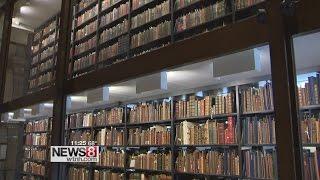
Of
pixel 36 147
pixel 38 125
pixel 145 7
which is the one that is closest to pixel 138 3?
pixel 145 7

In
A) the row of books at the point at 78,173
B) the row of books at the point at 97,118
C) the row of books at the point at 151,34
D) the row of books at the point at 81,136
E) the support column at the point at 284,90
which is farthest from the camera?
the row of books at the point at 81,136

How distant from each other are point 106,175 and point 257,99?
95.4 inches

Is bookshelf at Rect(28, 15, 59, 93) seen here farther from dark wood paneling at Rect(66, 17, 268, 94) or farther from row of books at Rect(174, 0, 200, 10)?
row of books at Rect(174, 0, 200, 10)

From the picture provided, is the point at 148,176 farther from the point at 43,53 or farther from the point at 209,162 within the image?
the point at 43,53

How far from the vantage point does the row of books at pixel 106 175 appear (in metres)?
4.31

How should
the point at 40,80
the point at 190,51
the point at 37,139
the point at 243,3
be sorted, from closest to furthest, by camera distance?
the point at 190,51
the point at 243,3
the point at 40,80
the point at 37,139

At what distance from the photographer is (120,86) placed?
3.35m

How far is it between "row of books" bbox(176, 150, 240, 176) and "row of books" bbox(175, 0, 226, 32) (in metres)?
1.30

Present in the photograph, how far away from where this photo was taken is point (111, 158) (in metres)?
4.50

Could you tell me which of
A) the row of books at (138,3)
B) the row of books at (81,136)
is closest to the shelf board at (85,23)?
the row of books at (138,3)

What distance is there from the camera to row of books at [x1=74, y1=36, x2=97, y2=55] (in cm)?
396

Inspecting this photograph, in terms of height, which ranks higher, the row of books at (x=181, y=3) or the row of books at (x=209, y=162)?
the row of books at (x=181, y=3)

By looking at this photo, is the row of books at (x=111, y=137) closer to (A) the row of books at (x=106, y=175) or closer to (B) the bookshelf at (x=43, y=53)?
(A) the row of books at (x=106, y=175)

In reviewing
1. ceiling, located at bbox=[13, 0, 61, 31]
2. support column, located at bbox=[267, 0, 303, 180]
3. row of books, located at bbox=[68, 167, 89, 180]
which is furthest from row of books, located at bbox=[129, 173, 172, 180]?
ceiling, located at bbox=[13, 0, 61, 31]
